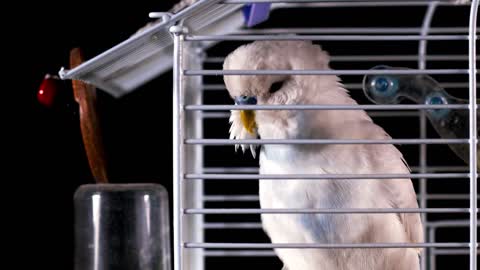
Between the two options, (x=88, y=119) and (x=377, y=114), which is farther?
(x=377, y=114)

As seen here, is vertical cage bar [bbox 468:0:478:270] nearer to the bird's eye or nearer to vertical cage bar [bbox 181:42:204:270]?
the bird's eye

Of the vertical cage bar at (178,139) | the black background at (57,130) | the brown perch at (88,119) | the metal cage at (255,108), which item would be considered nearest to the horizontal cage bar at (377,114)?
the metal cage at (255,108)

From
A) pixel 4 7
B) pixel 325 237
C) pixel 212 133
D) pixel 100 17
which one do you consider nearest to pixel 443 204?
pixel 212 133

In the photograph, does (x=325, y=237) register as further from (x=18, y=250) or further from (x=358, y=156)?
(x=18, y=250)

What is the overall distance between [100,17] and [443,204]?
830mm

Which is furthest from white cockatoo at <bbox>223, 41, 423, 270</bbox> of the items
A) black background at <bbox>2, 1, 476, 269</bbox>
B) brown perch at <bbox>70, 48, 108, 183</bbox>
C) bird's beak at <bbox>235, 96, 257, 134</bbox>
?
black background at <bbox>2, 1, 476, 269</bbox>

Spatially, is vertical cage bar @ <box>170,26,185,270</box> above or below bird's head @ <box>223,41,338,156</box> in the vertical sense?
below

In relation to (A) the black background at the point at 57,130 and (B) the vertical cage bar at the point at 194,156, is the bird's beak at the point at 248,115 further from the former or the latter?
(A) the black background at the point at 57,130

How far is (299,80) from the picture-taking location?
1157 mm

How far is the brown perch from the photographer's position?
3.66 feet

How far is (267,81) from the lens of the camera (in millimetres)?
1124

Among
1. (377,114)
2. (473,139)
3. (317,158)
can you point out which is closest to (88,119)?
(317,158)

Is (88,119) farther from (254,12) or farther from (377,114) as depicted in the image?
(377,114)

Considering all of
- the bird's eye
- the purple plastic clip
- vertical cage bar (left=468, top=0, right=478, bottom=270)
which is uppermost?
the purple plastic clip
